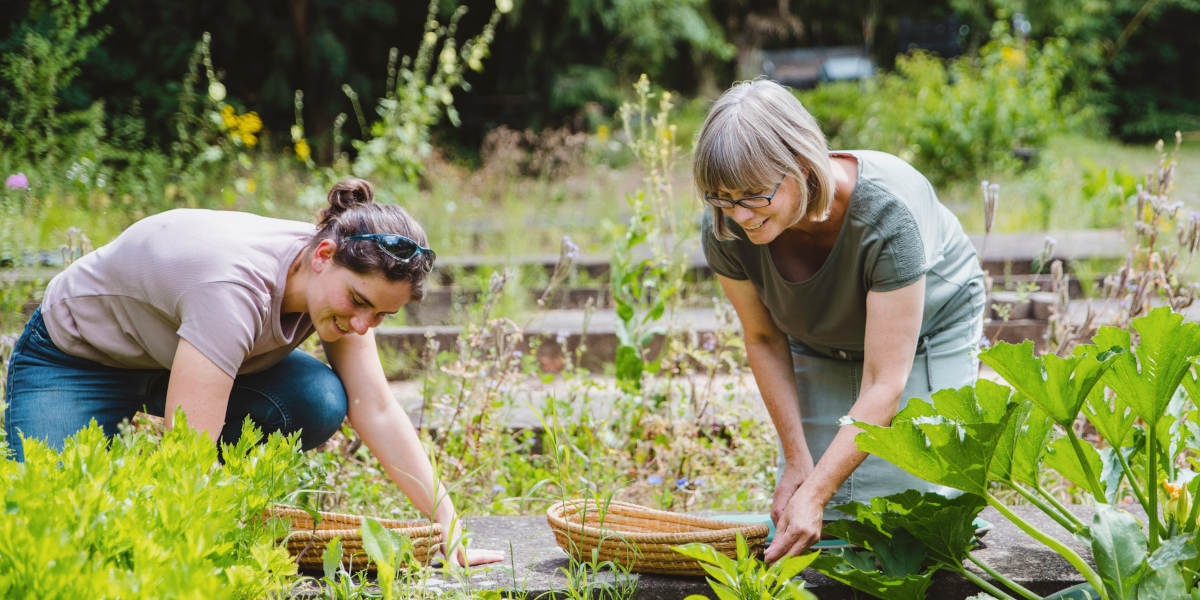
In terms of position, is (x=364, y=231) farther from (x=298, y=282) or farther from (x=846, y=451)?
(x=846, y=451)

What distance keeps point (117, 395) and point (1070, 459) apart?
2.10 meters

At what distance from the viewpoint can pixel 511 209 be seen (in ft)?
22.0

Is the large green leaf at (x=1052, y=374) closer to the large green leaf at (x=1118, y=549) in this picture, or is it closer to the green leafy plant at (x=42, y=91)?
the large green leaf at (x=1118, y=549)

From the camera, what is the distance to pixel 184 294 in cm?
212

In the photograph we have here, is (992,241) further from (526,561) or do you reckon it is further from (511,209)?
(526,561)

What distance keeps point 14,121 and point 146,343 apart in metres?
4.33

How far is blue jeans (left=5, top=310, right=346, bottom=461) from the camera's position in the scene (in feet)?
7.56

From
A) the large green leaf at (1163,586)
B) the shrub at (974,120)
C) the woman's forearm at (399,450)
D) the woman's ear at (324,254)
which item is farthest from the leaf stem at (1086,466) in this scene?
the shrub at (974,120)

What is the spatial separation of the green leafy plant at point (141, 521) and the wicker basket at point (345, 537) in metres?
0.41

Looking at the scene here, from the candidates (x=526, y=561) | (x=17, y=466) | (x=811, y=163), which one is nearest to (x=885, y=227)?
(x=811, y=163)

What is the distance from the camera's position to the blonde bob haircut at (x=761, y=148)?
1969 mm

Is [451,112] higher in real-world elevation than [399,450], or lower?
higher

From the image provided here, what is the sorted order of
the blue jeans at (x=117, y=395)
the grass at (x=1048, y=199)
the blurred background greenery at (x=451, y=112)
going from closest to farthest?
the blue jeans at (x=117, y=395)
the blurred background greenery at (x=451, y=112)
the grass at (x=1048, y=199)

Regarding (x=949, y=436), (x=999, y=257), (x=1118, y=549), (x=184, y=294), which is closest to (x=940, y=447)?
(x=949, y=436)
